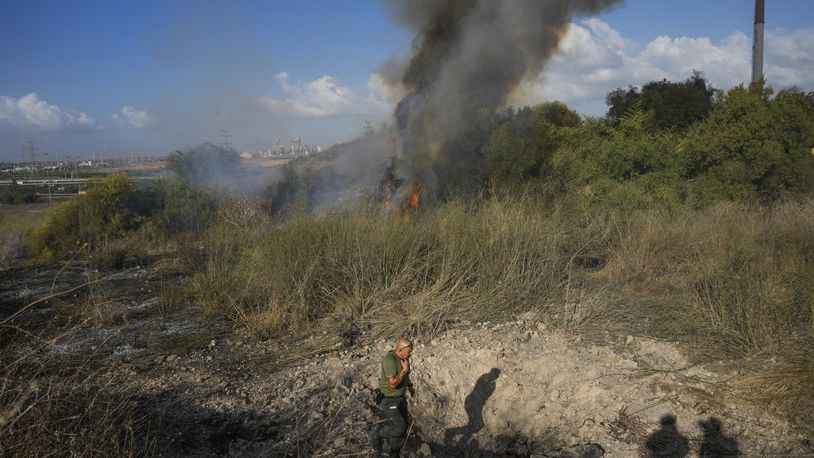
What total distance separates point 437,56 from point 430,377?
1036cm

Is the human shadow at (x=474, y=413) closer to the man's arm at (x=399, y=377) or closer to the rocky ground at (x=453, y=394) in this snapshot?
the rocky ground at (x=453, y=394)

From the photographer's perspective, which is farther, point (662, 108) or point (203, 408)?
point (662, 108)

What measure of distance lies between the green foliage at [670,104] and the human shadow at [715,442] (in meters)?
13.2

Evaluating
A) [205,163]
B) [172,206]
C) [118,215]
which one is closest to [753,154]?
[172,206]

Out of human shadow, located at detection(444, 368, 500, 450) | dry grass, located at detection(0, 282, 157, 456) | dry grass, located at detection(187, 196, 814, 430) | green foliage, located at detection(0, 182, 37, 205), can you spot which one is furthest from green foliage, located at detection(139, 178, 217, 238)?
green foliage, located at detection(0, 182, 37, 205)

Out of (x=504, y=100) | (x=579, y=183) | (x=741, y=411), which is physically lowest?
(x=741, y=411)

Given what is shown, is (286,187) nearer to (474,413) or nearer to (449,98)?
(449,98)

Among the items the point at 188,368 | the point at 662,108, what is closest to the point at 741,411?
the point at 188,368

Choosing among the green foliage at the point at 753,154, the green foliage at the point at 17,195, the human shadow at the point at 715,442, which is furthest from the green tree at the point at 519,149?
the green foliage at the point at 17,195

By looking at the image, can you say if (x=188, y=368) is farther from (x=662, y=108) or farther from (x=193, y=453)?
(x=662, y=108)

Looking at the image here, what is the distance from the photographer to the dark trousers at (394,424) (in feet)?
12.1

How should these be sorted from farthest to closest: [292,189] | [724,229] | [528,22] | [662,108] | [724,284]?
[662,108]
[292,189]
[528,22]
[724,229]
[724,284]

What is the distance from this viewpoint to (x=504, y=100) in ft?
44.9

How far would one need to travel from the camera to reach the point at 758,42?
773 inches
